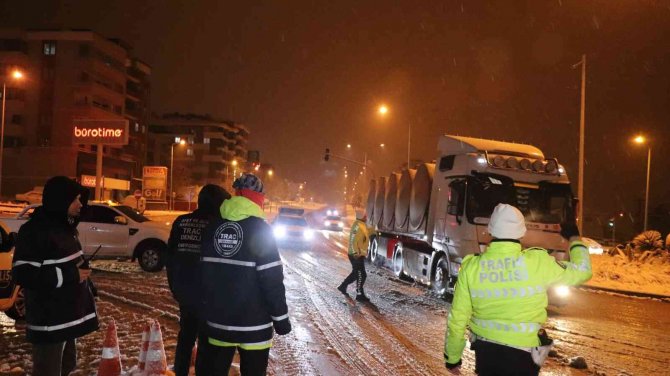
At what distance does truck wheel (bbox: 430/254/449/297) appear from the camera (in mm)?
12461

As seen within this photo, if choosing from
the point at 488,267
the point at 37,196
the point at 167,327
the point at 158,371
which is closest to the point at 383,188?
the point at 167,327

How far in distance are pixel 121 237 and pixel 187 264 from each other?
11.4m

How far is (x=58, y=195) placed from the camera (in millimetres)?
4129

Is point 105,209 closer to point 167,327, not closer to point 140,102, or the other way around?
point 167,327

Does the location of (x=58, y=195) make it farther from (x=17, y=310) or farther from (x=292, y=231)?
(x=292, y=231)

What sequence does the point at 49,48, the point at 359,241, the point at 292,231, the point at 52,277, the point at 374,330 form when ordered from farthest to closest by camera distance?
the point at 49,48
the point at 292,231
the point at 359,241
the point at 374,330
the point at 52,277

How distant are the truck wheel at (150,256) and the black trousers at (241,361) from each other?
39.4ft

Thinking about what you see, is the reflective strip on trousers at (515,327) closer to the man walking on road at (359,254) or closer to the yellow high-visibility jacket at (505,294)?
the yellow high-visibility jacket at (505,294)

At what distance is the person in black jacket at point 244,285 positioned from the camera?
11.7 ft

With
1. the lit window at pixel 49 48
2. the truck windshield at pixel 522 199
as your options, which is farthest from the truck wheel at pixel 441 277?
the lit window at pixel 49 48

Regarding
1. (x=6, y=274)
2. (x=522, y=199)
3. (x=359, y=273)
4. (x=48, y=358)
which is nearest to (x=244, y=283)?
(x=48, y=358)

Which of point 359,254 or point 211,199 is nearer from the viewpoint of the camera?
point 211,199

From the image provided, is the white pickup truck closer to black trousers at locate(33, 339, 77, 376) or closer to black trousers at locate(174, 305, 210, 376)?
black trousers at locate(174, 305, 210, 376)

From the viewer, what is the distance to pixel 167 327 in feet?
28.4
